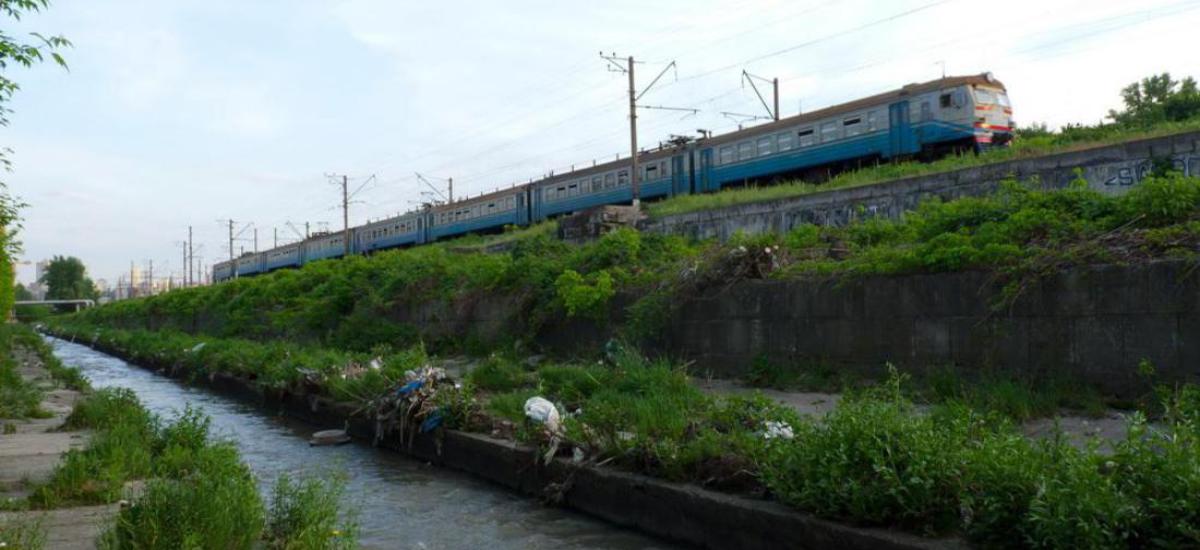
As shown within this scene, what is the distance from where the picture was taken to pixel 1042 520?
338 cm

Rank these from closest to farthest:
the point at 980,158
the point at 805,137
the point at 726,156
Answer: the point at 980,158
the point at 805,137
the point at 726,156

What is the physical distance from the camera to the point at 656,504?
583 cm

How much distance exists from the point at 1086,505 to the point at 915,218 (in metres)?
6.85

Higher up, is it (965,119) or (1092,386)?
(965,119)

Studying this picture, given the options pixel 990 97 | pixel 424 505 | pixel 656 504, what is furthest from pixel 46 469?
pixel 990 97

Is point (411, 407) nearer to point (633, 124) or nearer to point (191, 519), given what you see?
point (191, 519)

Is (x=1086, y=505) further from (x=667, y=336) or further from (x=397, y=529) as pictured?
(x=667, y=336)

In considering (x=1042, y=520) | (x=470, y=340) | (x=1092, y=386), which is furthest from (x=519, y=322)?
(x=1042, y=520)

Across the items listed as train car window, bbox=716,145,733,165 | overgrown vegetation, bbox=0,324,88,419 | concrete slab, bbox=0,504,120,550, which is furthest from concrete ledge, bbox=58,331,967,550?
train car window, bbox=716,145,733,165

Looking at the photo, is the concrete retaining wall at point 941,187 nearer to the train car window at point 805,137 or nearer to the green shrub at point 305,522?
the train car window at point 805,137

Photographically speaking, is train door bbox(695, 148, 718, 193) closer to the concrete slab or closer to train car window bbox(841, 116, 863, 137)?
train car window bbox(841, 116, 863, 137)

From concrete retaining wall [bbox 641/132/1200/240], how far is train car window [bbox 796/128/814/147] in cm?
784

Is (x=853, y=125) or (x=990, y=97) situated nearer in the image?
(x=990, y=97)

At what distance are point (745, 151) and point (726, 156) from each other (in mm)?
812
